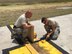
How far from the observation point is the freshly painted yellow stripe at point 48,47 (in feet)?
25.7

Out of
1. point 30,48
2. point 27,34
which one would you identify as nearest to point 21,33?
point 27,34

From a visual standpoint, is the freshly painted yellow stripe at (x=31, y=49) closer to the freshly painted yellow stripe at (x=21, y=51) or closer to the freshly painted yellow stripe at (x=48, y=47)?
the freshly painted yellow stripe at (x=21, y=51)

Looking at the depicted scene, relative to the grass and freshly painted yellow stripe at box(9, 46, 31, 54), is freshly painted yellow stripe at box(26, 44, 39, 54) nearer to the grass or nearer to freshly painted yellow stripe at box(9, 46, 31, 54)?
freshly painted yellow stripe at box(9, 46, 31, 54)

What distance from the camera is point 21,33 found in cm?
854

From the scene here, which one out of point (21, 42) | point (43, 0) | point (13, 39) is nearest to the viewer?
point (21, 42)

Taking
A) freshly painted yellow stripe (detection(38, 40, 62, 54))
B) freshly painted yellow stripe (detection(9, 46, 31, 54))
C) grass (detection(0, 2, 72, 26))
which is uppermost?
freshly painted yellow stripe (detection(9, 46, 31, 54))

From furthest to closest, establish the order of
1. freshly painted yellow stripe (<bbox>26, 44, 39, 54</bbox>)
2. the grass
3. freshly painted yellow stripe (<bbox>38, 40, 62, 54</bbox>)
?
the grass, freshly painted yellow stripe (<bbox>38, 40, 62, 54</bbox>), freshly painted yellow stripe (<bbox>26, 44, 39, 54</bbox>)

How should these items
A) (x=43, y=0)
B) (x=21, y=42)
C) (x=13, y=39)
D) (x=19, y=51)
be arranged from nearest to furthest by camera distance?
(x=19, y=51)
(x=21, y=42)
(x=13, y=39)
(x=43, y=0)

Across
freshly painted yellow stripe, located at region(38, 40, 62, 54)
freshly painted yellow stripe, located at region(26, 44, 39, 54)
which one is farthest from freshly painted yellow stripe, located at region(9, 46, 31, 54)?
freshly painted yellow stripe, located at region(38, 40, 62, 54)

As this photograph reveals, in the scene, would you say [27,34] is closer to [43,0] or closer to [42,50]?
[42,50]

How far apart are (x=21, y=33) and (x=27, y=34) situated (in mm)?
272

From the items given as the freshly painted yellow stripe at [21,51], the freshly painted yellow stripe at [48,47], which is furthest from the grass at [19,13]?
the freshly painted yellow stripe at [21,51]

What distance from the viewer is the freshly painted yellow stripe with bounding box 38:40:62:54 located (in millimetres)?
7829

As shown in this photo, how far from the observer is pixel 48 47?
8.21 m
